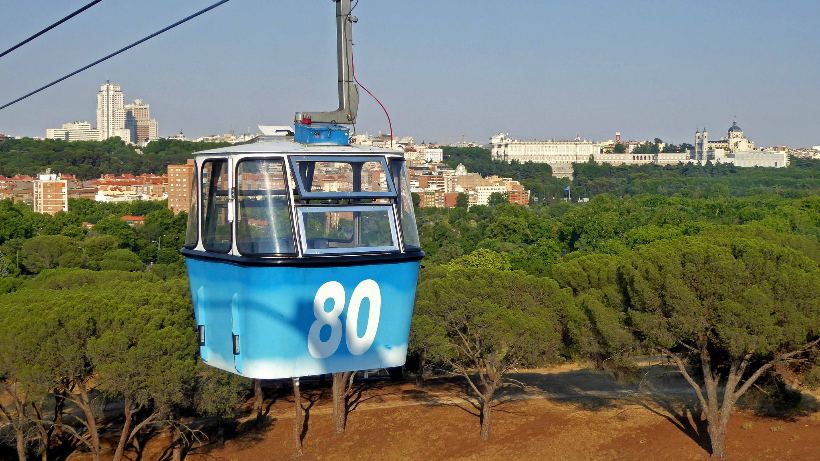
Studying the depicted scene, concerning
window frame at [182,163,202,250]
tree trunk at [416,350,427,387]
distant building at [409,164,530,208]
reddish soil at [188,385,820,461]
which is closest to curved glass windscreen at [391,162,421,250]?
window frame at [182,163,202,250]

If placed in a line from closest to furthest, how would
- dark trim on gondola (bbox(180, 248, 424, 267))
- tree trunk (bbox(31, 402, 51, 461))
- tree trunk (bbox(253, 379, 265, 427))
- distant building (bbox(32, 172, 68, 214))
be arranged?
dark trim on gondola (bbox(180, 248, 424, 267)), tree trunk (bbox(31, 402, 51, 461)), tree trunk (bbox(253, 379, 265, 427)), distant building (bbox(32, 172, 68, 214))

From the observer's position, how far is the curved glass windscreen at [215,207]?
794cm

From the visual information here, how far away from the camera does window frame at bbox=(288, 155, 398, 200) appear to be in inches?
294

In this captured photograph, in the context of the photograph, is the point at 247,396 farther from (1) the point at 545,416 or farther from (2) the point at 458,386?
(1) the point at 545,416

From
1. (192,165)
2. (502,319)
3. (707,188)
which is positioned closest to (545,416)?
(502,319)

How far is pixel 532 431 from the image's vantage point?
24891mm

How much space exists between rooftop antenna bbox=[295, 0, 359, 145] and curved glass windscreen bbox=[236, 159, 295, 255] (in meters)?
0.57

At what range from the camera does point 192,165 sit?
8.63 metres

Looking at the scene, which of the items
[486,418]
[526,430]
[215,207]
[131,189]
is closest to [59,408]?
[486,418]

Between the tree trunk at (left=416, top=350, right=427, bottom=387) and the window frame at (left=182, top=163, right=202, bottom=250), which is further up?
the window frame at (left=182, top=163, right=202, bottom=250)

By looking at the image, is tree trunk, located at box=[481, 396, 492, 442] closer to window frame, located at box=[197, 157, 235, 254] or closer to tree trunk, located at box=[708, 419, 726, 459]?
tree trunk, located at box=[708, 419, 726, 459]

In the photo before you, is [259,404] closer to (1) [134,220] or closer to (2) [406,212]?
(2) [406,212]

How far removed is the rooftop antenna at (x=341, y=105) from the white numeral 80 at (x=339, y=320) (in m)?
1.11

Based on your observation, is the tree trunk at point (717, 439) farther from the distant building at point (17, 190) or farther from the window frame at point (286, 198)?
the distant building at point (17, 190)
